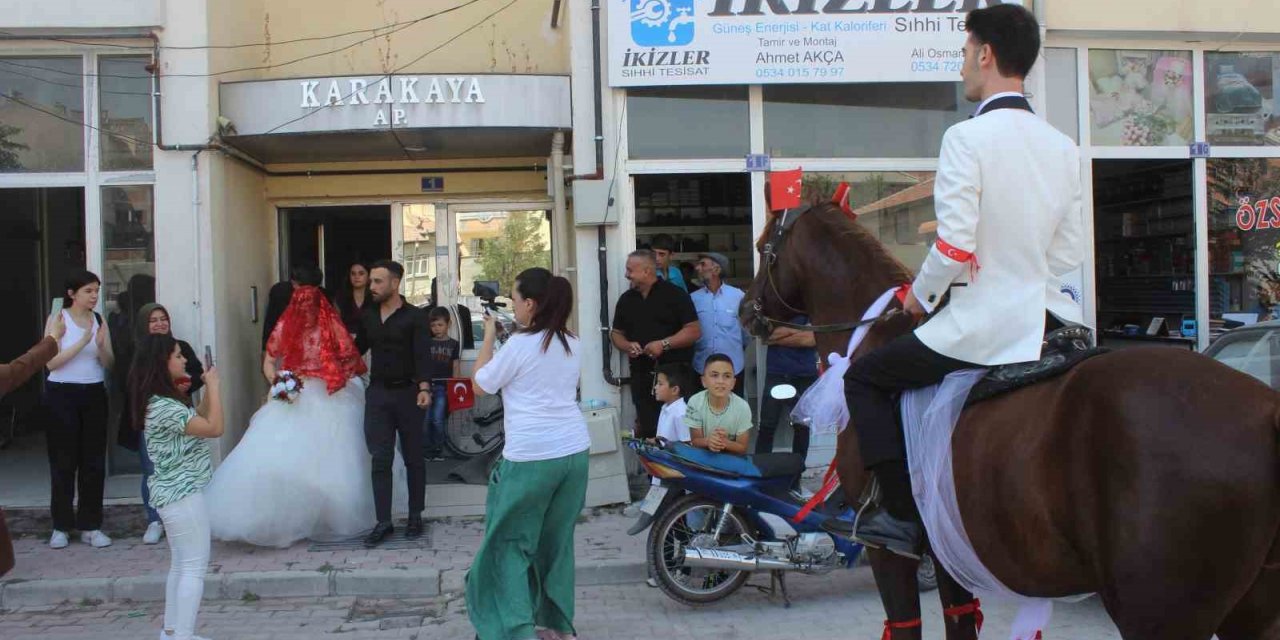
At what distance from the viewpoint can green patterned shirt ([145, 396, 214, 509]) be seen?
5.28 meters

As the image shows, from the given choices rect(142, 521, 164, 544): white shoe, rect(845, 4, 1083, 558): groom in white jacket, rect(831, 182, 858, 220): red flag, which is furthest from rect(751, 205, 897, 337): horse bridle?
rect(142, 521, 164, 544): white shoe

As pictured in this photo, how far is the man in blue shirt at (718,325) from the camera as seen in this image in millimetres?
8656

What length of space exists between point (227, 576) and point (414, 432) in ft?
5.34

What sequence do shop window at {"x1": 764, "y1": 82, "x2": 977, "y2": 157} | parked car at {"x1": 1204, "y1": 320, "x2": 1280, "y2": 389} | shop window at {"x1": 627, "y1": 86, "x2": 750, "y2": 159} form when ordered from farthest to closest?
shop window at {"x1": 764, "y1": 82, "x2": 977, "y2": 157} < shop window at {"x1": 627, "y1": 86, "x2": 750, "y2": 159} < parked car at {"x1": 1204, "y1": 320, "x2": 1280, "y2": 389}

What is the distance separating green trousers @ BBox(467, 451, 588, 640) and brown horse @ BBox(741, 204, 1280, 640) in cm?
236

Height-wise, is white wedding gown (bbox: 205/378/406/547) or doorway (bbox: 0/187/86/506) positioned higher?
doorway (bbox: 0/187/86/506)

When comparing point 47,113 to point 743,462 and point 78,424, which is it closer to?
point 78,424

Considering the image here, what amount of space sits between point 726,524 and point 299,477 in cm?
321

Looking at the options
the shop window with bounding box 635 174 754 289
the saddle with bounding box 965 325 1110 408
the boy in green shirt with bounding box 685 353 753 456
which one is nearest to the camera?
the saddle with bounding box 965 325 1110 408

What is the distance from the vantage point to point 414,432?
7.64 meters

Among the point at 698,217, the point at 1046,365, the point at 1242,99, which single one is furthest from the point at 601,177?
the point at 1242,99

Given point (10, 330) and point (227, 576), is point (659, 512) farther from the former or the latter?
point (10, 330)

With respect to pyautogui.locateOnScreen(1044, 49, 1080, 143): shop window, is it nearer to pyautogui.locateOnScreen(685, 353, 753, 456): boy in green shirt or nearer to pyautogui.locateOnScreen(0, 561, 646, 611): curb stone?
pyautogui.locateOnScreen(685, 353, 753, 456): boy in green shirt

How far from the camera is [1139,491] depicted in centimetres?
284
